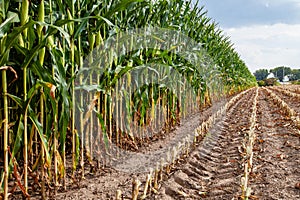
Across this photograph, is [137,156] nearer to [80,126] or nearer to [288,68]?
[80,126]

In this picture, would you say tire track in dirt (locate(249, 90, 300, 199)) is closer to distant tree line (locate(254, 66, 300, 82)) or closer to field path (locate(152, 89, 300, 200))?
field path (locate(152, 89, 300, 200))

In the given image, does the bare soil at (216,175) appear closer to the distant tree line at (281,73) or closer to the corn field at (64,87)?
the corn field at (64,87)

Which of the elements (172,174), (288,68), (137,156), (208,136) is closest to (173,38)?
(208,136)

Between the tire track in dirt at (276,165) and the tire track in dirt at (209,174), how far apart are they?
0.18 m

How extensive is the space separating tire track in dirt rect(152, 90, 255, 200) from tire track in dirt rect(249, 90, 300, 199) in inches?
7.0

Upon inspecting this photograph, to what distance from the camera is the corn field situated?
68.2 inches

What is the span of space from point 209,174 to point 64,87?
195cm

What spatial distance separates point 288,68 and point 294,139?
117739 millimetres

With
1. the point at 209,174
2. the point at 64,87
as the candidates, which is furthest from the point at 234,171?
the point at 64,87

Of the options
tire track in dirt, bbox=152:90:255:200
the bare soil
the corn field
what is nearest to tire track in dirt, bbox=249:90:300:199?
the bare soil

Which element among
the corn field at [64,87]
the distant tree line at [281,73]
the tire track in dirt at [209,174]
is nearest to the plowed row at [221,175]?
the tire track in dirt at [209,174]

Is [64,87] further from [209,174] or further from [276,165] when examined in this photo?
[276,165]

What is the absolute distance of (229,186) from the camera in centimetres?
261

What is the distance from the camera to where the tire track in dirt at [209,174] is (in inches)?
97.4
